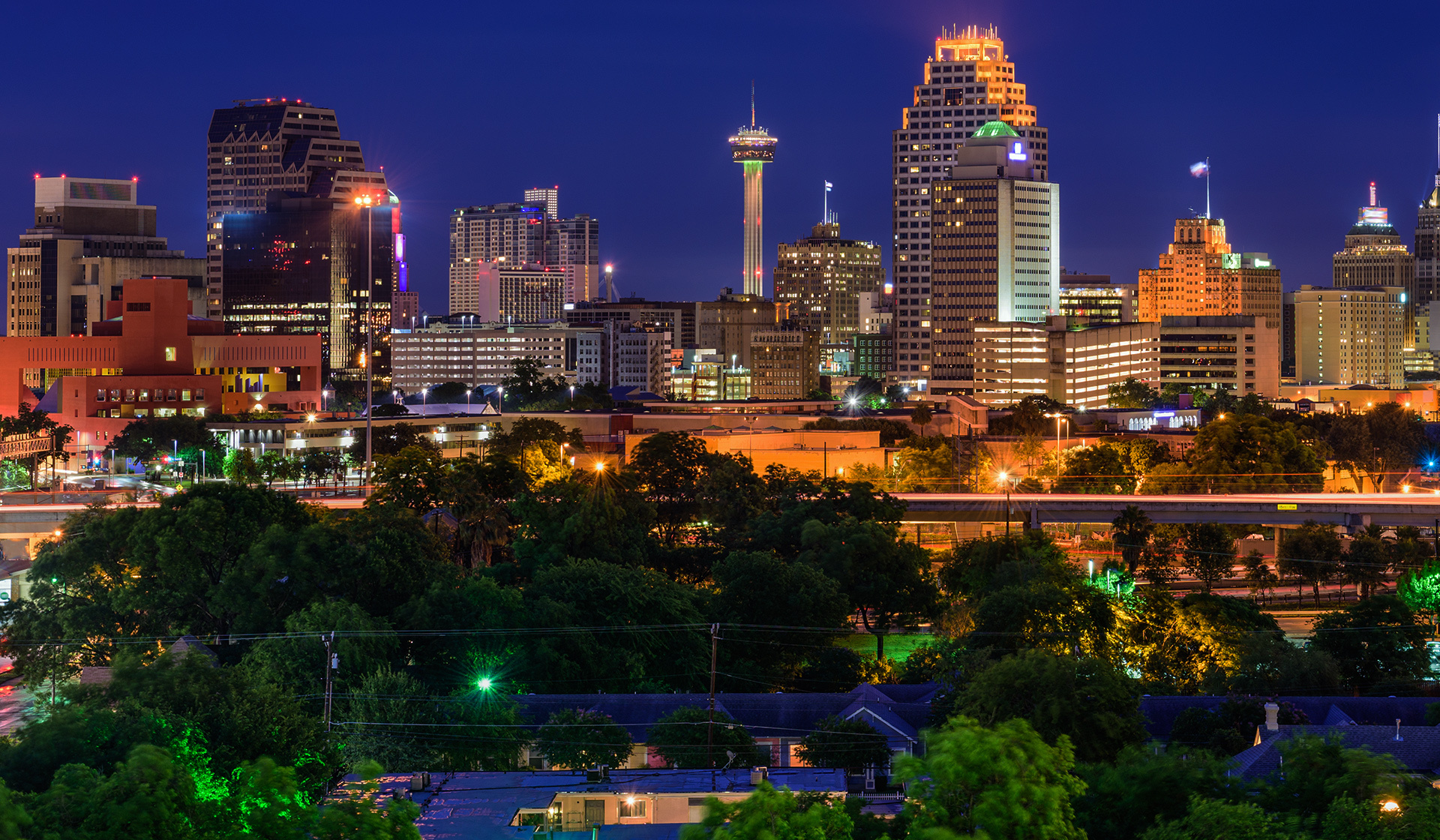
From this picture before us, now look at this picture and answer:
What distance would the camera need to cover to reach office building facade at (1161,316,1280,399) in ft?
640

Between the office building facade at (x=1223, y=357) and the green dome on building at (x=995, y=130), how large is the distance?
103ft

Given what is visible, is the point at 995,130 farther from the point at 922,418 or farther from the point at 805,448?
the point at 805,448

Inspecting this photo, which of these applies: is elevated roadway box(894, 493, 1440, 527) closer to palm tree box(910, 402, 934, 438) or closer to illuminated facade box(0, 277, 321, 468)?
palm tree box(910, 402, 934, 438)

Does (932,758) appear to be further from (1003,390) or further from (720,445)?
(1003,390)

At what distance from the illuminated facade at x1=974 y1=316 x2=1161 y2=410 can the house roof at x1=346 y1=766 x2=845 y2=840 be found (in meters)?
146

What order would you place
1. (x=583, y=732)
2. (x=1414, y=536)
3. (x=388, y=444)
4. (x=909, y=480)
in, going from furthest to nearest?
1. (x=388, y=444)
2. (x=909, y=480)
3. (x=1414, y=536)
4. (x=583, y=732)

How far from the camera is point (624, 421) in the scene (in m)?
132

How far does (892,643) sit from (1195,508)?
78.1 feet

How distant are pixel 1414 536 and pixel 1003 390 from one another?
11185 cm

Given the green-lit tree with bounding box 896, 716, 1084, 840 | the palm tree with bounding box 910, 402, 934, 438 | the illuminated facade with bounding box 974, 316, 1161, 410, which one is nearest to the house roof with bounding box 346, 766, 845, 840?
the green-lit tree with bounding box 896, 716, 1084, 840

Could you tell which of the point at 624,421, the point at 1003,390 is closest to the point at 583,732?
the point at 624,421

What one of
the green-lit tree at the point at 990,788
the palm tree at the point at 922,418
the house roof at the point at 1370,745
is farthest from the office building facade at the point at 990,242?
the green-lit tree at the point at 990,788

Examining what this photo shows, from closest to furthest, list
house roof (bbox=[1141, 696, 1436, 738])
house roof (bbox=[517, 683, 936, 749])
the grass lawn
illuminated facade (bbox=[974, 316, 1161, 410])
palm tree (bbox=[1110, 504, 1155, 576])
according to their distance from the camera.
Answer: house roof (bbox=[1141, 696, 1436, 738]), house roof (bbox=[517, 683, 936, 749]), the grass lawn, palm tree (bbox=[1110, 504, 1155, 576]), illuminated facade (bbox=[974, 316, 1161, 410])

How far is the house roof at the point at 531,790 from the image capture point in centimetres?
3384
